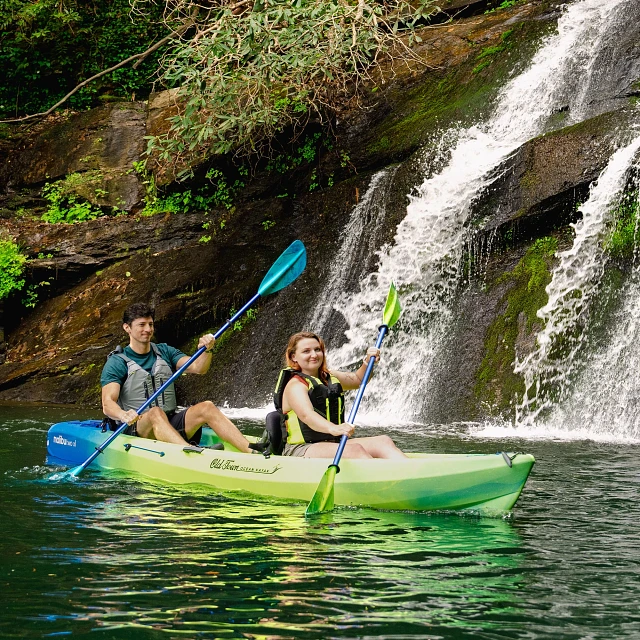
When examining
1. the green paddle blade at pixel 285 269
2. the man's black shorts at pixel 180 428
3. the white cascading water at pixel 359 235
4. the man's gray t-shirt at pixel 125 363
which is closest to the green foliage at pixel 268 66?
the white cascading water at pixel 359 235

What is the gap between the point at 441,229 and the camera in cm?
1180

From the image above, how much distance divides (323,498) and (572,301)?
18.7 feet

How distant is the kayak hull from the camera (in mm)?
4953

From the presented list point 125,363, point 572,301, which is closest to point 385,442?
point 125,363

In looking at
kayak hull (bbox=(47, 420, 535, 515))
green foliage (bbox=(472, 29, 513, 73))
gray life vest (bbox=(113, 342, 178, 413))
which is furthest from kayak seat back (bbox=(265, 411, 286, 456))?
green foliage (bbox=(472, 29, 513, 73))

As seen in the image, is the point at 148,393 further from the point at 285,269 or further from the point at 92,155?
the point at 92,155

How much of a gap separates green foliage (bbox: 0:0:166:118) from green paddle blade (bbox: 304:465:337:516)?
1410 cm

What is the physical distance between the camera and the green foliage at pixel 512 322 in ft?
32.4

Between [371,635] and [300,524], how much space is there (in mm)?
1764

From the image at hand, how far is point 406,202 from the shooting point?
12.6 meters

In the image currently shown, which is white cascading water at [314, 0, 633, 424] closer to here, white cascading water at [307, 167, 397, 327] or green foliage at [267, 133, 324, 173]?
white cascading water at [307, 167, 397, 327]

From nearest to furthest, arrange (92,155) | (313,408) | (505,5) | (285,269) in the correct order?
(313,408) < (285,269) < (505,5) < (92,155)

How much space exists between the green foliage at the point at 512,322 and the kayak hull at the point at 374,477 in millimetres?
4299

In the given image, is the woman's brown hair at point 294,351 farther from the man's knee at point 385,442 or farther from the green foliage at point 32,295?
the green foliage at point 32,295
